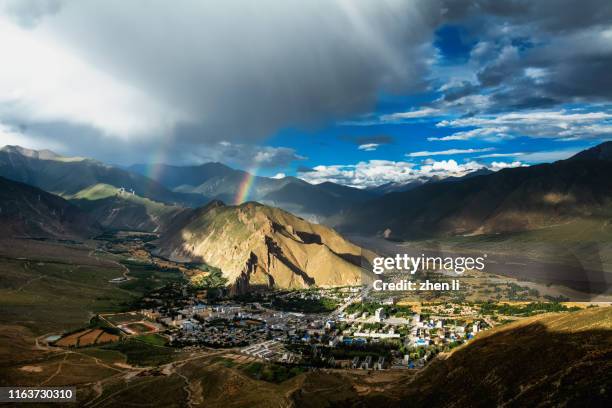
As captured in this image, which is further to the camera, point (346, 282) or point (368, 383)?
point (346, 282)

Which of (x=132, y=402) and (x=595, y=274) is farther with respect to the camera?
(x=595, y=274)

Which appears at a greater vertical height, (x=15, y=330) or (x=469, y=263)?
(x=469, y=263)

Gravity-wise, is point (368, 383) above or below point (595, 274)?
below

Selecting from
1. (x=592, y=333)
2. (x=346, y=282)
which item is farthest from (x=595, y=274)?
(x=592, y=333)

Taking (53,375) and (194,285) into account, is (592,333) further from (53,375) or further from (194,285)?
(194,285)

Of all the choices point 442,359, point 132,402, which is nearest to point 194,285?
point 132,402

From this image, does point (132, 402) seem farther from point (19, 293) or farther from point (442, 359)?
point (19, 293)

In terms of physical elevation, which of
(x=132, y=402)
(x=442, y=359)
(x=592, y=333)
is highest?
(x=592, y=333)

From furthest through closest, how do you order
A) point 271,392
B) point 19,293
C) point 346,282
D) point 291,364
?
point 346,282
point 19,293
point 291,364
point 271,392

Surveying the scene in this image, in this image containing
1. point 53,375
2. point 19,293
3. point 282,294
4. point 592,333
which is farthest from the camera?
point 282,294
